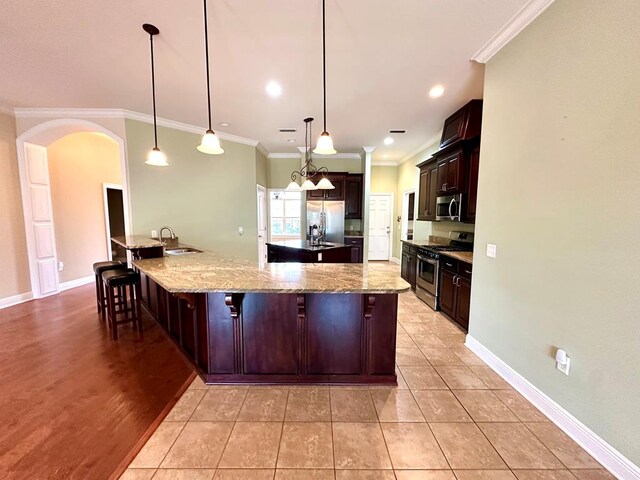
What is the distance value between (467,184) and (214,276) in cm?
327

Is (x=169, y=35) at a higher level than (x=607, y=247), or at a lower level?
higher

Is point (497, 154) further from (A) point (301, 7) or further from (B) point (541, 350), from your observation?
(A) point (301, 7)

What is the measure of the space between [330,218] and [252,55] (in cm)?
407

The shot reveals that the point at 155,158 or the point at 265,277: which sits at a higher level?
the point at 155,158

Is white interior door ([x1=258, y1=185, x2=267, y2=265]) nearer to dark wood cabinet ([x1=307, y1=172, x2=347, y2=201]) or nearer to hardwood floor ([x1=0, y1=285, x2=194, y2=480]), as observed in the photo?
dark wood cabinet ([x1=307, y1=172, x2=347, y2=201])

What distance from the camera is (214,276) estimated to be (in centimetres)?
216

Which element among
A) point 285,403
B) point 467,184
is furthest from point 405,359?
point 467,184

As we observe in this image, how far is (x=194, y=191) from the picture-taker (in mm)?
4906

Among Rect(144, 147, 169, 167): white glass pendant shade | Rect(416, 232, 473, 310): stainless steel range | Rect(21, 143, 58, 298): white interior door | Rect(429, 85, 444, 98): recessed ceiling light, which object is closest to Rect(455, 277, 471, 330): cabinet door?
Rect(416, 232, 473, 310): stainless steel range

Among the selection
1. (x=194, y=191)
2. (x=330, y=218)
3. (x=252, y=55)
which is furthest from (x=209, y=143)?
(x=330, y=218)

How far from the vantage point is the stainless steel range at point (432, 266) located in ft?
12.9

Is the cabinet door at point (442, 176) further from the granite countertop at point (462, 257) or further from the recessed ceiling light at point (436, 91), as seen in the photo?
the granite countertop at point (462, 257)

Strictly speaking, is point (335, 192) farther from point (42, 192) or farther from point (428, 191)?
point (42, 192)

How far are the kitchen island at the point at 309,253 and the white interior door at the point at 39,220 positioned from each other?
11.7 feet
